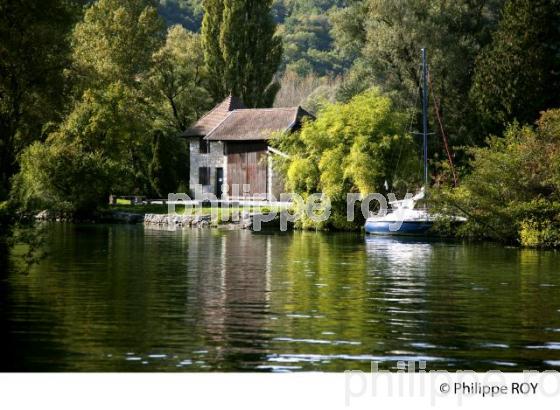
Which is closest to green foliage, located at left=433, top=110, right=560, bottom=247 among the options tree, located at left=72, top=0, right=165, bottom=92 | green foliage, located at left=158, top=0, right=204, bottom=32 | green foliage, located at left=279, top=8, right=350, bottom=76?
tree, located at left=72, top=0, right=165, bottom=92

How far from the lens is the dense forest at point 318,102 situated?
1260 inches

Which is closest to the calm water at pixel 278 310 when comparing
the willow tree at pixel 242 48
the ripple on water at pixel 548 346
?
the ripple on water at pixel 548 346

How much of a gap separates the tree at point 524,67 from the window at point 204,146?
2168 centimetres

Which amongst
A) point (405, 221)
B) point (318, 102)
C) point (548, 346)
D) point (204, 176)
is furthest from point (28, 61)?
point (204, 176)

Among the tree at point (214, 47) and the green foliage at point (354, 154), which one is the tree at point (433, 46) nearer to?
the green foliage at point (354, 154)

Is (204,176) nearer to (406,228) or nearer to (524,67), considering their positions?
(406,228)

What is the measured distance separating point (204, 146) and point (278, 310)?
4708 cm

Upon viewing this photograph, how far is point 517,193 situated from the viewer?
127 ft

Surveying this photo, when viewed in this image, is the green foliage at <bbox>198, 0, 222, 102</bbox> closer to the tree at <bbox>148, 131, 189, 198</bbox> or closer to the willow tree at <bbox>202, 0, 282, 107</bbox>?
the willow tree at <bbox>202, 0, 282, 107</bbox>

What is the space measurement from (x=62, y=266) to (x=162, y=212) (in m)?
29.2

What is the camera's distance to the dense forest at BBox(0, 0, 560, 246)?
105 ft

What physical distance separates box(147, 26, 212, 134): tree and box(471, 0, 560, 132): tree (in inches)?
1066

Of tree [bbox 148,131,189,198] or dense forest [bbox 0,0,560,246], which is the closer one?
dense forest [bbox 0,0,560,246]
